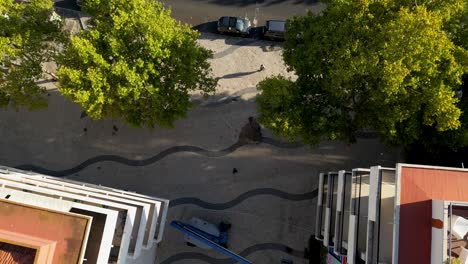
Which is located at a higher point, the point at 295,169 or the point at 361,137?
the point at 361,137

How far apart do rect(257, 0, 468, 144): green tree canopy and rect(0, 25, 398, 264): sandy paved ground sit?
7.64m

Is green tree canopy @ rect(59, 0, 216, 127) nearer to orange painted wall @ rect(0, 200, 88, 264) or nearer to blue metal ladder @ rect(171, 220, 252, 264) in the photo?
blue metal ladder @ rect(171, 220, 252, 264)

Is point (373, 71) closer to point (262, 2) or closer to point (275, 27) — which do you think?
point (275, 27)

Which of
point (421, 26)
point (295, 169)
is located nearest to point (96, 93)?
point (295, 169)

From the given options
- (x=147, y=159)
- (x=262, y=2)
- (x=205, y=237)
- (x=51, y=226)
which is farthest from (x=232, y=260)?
(x=262, y=2)

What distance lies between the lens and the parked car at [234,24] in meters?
39.9

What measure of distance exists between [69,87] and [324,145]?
2308 cm

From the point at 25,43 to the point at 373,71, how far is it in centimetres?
2718

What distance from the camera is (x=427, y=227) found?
21344 mm

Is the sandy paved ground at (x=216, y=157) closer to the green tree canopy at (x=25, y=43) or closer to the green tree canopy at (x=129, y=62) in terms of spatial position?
the green tree canopy at (x=25, y=43)

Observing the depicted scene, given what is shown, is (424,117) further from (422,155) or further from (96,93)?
(96,93)

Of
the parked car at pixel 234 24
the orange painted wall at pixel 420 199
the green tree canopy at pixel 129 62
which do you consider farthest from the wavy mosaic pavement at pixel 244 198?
the parked car at pixel 234 24

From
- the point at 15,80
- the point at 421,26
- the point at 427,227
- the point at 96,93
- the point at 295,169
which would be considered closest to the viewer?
the point at 427,227

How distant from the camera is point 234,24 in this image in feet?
131
